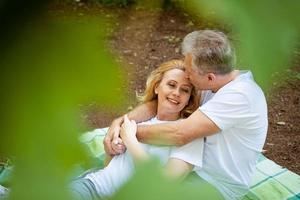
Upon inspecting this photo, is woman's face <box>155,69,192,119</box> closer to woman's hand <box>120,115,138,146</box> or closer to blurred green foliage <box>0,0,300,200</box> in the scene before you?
woman's hand <box>120,115,138,146</box>

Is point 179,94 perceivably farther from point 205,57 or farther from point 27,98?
point 27,98

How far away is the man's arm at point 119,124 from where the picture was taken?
8.00 ft

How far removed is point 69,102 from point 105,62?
3 centimetres

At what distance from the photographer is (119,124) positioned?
2463 millimetres

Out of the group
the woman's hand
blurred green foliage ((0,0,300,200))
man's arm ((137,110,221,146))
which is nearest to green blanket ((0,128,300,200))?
the woman's hand

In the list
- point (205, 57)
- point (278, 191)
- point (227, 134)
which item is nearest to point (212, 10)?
point (205, 57)

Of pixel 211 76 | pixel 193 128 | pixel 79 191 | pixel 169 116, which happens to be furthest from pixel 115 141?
pixel 79 191

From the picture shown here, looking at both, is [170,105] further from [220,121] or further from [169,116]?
[220,121]

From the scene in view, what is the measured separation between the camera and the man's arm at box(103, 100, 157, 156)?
8.00 feet

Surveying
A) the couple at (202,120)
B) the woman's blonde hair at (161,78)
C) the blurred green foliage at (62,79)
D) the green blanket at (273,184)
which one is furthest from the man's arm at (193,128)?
the blurred green foliage at (62,79)

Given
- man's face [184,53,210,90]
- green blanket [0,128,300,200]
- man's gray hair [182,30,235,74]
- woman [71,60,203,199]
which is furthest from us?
green blanket [0,128,300,200]

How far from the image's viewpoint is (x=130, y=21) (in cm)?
31

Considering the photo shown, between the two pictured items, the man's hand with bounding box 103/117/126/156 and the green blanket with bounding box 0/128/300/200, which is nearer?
the man's hand with bounding box 103/117/126/156

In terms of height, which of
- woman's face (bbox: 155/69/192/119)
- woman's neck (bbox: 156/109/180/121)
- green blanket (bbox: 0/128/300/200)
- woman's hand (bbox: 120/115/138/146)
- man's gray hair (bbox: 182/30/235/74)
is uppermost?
man's gray hair (bbox: 182/30/235/74)
